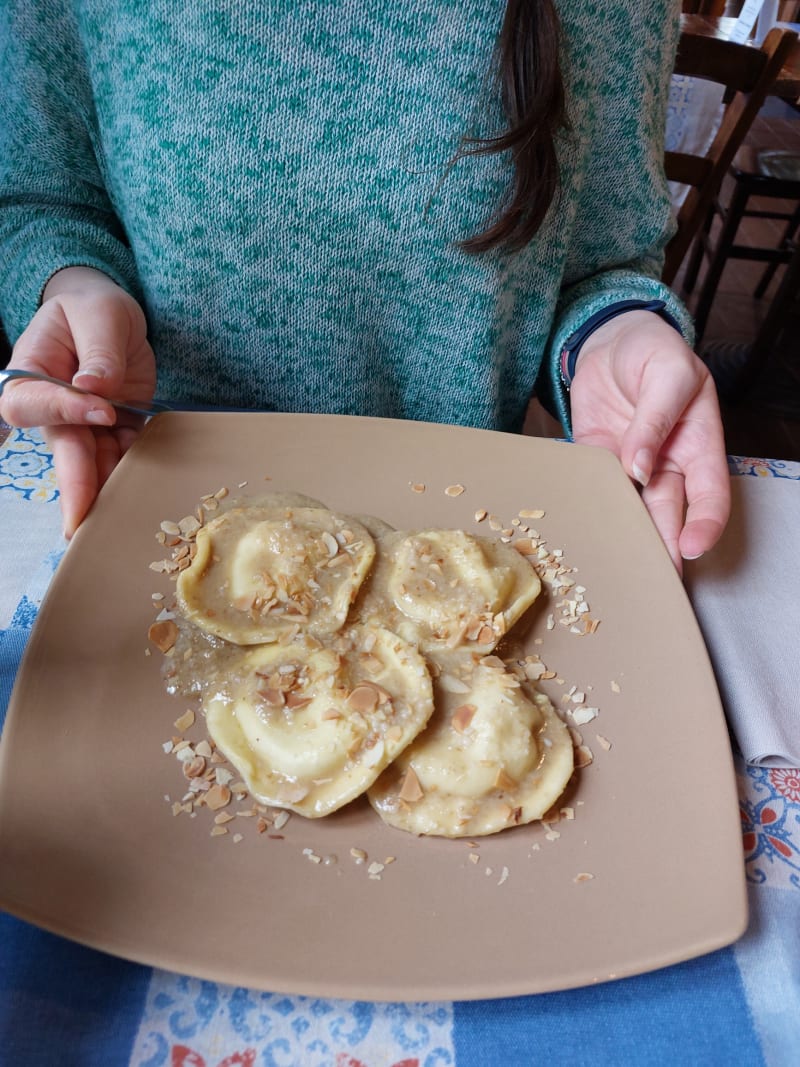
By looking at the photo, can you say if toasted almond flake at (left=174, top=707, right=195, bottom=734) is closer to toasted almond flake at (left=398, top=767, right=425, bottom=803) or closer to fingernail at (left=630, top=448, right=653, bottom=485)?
toasted almond flake at (left=398, top=767, right=425, bottom=803)

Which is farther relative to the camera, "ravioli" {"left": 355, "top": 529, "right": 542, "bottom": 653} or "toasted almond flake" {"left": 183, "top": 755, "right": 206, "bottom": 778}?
"ravioli" {"left": 355, "top": 529, "right": 542, "bottom": 653}

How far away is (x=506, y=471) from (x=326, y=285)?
465 millimetres

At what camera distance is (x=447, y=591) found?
0.96 m

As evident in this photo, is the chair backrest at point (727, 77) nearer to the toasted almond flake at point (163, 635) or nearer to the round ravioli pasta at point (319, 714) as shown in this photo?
the round ravioli pasta at point (319, 714)

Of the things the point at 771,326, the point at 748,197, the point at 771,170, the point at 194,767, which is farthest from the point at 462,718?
the point at 771,170

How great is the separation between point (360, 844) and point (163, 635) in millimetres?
357

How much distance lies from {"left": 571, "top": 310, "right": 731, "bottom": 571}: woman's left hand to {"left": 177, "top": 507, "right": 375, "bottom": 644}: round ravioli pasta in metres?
0.46

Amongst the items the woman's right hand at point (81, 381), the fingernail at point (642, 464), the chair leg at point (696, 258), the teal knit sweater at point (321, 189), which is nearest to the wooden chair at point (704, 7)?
the chair leg at point (696, 258)

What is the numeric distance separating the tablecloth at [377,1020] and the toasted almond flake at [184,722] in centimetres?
23

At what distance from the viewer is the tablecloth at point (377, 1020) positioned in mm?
626

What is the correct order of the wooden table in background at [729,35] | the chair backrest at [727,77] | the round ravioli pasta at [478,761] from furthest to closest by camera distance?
the wooden table in background at [729,35], the chair backrest at [727,77], the round ravioli pasta at [478,761]

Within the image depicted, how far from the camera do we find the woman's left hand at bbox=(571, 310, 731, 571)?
3.48 feet

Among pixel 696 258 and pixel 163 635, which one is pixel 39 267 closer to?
pixel 163 635

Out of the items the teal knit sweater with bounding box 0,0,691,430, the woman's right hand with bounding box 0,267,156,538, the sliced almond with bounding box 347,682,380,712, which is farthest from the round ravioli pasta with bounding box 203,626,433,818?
the teal knit sweater with bounding box 0,0,691,430
